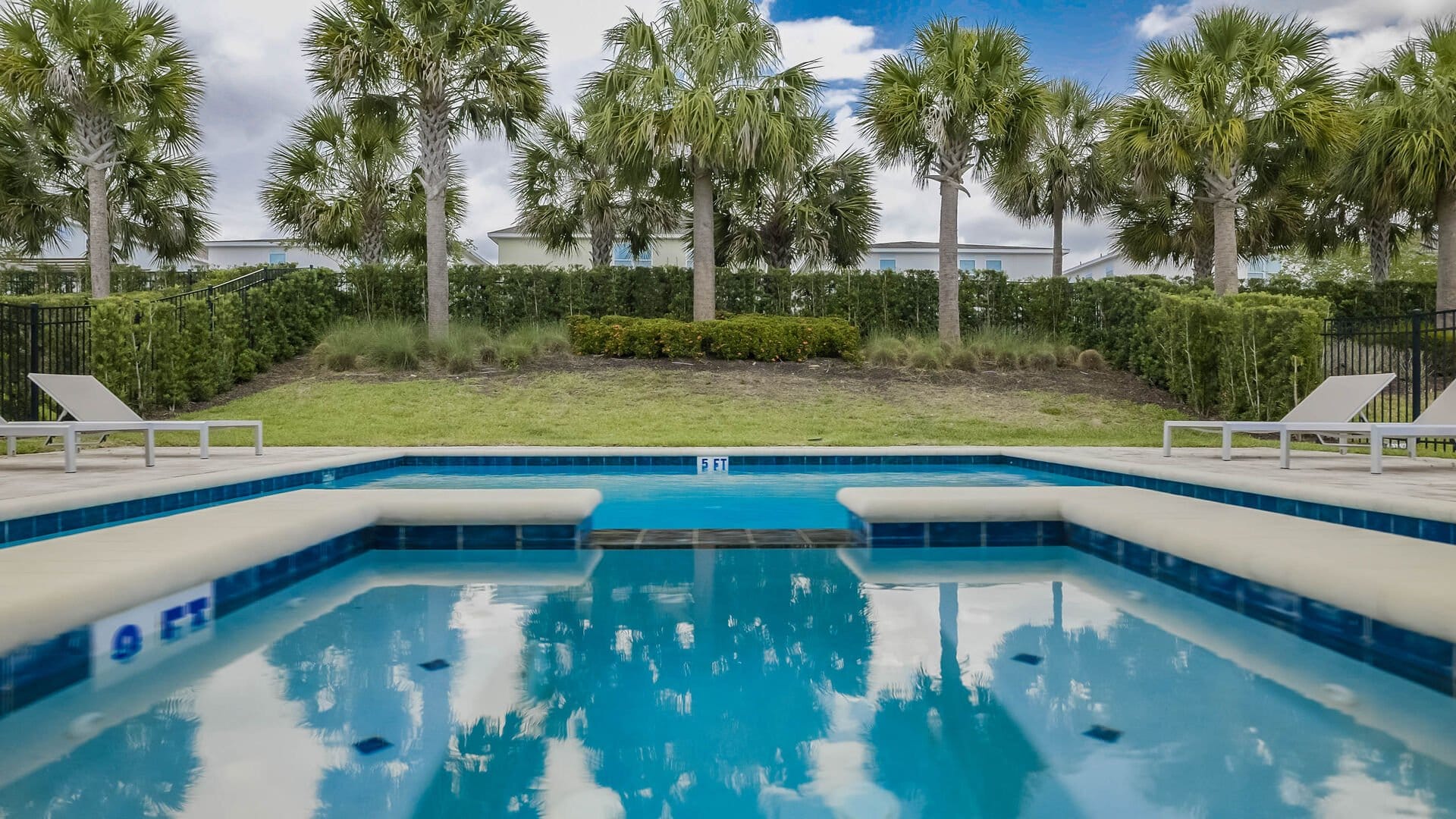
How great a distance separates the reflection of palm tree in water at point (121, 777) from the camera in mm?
1933

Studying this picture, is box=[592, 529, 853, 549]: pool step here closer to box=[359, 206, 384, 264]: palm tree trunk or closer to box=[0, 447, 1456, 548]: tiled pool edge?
box=[0, 447, 1456, 548]: tiled pool edge

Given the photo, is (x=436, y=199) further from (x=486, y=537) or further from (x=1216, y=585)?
(x=1216, y=585)

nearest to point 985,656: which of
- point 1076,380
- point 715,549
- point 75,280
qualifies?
point 715,549

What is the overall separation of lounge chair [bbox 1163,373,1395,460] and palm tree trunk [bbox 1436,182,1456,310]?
341 inches

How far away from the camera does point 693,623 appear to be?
3482 millimetres

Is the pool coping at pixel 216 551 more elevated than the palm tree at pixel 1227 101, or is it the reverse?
the palm tree at pixel 1227 101

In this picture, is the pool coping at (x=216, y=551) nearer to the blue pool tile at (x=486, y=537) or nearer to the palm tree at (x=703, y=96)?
the blue pool tile at (x=486, y=537)

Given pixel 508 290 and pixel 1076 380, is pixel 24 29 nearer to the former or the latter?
pixel 508 290

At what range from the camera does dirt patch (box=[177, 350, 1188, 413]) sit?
44.7 ft

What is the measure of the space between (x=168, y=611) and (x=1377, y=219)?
20.2 meters

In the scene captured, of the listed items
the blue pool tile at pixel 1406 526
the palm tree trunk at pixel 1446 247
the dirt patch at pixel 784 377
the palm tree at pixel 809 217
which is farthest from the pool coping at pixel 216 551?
the palm tree trunk at pixel 1446 247

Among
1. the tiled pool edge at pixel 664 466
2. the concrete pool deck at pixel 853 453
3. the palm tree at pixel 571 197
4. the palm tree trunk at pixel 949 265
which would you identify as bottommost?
the tiled pool edge at pixel 664 466

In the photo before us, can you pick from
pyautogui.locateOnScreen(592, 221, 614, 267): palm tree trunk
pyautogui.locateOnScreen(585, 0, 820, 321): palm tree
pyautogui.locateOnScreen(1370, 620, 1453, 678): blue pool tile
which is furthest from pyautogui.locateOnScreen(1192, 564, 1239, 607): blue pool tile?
pyautogui.locateOnScreen(592, 221, 614, 267): palm tree trunk

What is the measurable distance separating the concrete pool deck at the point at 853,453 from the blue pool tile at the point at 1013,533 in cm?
148
